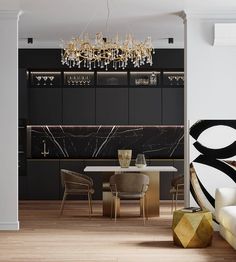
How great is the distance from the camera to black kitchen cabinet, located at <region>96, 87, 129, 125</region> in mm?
12414

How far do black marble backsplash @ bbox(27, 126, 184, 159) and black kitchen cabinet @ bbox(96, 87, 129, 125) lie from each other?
9.4 inches

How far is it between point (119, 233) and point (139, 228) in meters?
0.54

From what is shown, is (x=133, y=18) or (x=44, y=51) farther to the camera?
(x=44, y=51)

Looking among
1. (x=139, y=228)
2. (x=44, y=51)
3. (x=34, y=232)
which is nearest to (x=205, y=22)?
(x=139, y=228)

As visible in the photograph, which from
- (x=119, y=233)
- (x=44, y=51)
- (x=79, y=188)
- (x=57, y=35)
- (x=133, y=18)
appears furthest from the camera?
(x=44, y=51)

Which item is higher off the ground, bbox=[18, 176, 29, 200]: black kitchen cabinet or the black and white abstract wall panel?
the black and white abstract wall panel

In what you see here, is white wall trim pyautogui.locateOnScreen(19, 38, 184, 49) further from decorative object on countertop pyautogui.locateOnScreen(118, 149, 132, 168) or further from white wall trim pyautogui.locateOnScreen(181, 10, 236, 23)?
white wall trim pyautogui.locateOnScreen(181, 10, 236, 23)

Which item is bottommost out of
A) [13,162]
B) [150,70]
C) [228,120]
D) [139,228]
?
[139,228]

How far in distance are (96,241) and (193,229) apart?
4.14 feet

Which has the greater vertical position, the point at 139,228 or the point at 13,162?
the point at 13,162

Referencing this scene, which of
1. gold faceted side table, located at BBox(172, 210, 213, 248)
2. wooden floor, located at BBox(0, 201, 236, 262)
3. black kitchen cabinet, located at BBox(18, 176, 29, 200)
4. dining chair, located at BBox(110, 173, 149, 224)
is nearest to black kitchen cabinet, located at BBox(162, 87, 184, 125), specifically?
wooden floor, located at BBox(0, 201, 236, 262)

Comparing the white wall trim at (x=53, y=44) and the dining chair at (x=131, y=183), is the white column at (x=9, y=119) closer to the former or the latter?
the dining chair at (x=131, y=183)

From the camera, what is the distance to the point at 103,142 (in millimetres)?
12617

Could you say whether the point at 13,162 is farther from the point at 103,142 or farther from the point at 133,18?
the point at 103,142
